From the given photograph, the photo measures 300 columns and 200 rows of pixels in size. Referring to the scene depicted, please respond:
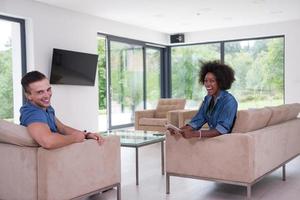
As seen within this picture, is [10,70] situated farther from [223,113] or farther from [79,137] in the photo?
[223,113]

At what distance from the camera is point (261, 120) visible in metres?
3.14

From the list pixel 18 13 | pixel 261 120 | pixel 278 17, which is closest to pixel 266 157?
pixel 261 120

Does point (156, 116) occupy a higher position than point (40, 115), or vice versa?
point (40, 115)

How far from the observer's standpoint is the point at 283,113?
3.58 m

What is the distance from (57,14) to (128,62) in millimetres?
2808

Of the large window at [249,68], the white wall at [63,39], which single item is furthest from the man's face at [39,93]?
the large window at [249,68]

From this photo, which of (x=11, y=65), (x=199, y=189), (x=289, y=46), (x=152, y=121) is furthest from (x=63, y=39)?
(x=289, y=46)

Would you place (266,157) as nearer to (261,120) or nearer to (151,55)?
(261,120)

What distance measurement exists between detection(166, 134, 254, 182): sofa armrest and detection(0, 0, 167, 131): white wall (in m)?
3.81

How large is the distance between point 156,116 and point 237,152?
463 cm

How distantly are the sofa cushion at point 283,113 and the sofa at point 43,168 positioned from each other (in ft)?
5.63

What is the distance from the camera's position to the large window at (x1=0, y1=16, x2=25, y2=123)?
232 inches

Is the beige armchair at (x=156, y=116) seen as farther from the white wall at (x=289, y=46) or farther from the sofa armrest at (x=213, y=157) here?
the sofa armrest at (x=213, y=157)

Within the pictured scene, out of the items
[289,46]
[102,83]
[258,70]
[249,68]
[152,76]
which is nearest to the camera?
[102,83]
